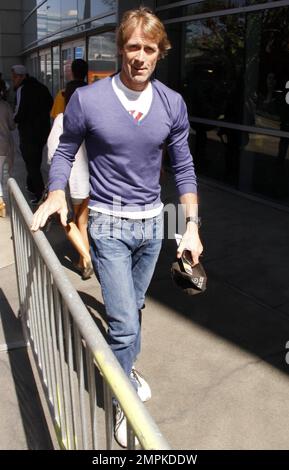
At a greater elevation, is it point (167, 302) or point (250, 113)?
point (250, 113)

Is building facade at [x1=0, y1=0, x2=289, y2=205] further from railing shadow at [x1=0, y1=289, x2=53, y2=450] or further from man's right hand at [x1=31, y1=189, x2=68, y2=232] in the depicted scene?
man's right hand at [x1=31, y1=189, x2=68, y2=232]

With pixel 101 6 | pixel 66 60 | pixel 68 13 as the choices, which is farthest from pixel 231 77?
pixel 66 60

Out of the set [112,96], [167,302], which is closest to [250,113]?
[167,302]

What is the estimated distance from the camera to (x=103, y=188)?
236 centimetres

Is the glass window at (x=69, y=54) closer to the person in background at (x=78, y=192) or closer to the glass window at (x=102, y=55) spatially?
the glass window at (x=102, y=55)

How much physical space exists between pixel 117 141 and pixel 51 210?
1.38 feet

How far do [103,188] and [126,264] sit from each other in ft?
1.24

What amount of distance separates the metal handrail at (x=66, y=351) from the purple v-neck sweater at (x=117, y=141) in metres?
0.38

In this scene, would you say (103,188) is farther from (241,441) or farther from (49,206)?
A: (241,441)

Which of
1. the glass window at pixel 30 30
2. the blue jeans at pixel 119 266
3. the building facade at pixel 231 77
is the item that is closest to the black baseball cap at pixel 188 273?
the blue jeans at pixel 119 266

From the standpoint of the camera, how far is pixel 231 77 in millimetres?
7223

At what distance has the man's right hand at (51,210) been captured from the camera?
7.15 feet

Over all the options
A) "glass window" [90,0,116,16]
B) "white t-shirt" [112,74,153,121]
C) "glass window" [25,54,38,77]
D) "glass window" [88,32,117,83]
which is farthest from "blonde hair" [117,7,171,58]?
"glass window" [25,54,38,77]
